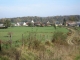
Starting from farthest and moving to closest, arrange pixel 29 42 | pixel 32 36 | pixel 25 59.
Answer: pixel 32 36 → pixel 29 42 → pixel 25 59

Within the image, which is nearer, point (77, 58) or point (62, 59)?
point (62, 59)

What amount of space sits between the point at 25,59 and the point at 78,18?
159945 millimetres

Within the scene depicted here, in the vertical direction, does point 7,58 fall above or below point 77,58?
above

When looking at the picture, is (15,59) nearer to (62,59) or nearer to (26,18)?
(62,59)

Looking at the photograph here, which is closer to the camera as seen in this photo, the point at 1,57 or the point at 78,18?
the point at 1,57

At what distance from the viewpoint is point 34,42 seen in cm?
1966

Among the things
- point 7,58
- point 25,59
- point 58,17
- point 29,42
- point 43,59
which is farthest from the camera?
point 58,17

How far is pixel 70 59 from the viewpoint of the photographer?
16.2m

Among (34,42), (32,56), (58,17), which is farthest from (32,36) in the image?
(58,17)

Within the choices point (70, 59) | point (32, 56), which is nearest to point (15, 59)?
point (32, 56)

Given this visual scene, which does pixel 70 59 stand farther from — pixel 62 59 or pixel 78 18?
pixel 78 18

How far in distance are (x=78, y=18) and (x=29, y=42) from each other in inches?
6058

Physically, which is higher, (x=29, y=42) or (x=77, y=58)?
(x=29, y=42)

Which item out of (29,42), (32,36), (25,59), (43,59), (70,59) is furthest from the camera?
(32,36)
